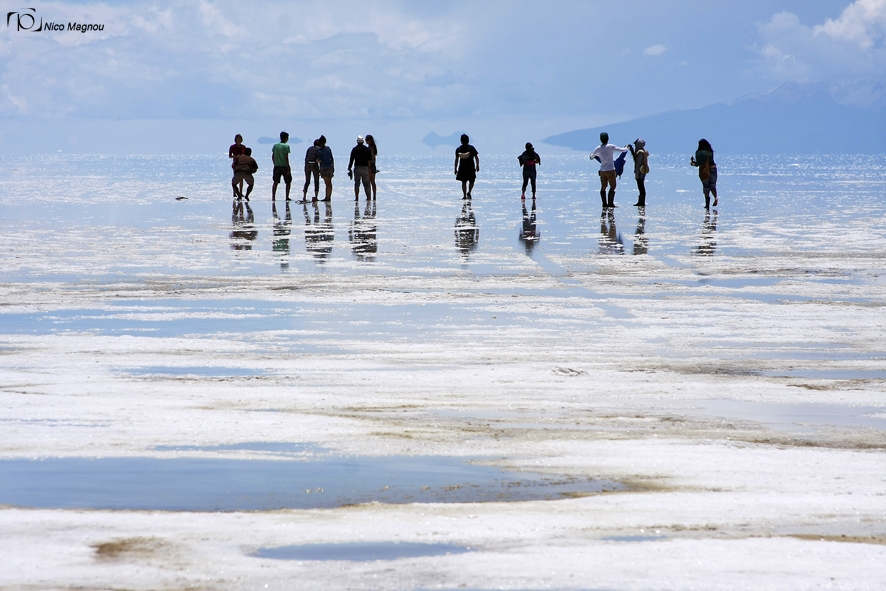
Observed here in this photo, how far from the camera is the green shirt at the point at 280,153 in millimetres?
27547

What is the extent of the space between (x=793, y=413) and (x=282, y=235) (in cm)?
1387

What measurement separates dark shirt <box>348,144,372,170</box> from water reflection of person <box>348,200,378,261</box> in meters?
1.66

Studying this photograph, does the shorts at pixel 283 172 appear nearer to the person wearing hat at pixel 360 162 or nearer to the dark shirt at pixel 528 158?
the person wearing hat at pixel 360 162

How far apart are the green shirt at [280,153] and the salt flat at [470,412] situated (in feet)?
43.6

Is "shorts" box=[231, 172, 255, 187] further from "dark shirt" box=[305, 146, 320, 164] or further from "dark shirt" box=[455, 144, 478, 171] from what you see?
"dark shirt" box=[455, 144, 478, 171]

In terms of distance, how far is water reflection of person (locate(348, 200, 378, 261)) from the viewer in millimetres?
15853

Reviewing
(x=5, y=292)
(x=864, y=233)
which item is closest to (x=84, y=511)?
(x=5, y=292)

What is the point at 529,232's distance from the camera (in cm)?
1983

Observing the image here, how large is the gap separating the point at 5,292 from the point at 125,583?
28.5 feet

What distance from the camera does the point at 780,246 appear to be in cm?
1705

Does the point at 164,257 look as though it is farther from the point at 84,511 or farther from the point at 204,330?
the point at 84,511

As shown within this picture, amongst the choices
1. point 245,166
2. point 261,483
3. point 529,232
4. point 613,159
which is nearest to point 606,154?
point 613,159

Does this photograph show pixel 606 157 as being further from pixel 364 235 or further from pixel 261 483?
pixel 261 483

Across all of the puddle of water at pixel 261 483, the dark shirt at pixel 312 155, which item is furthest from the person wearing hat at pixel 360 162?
the puddle of water at pixel 261 483
